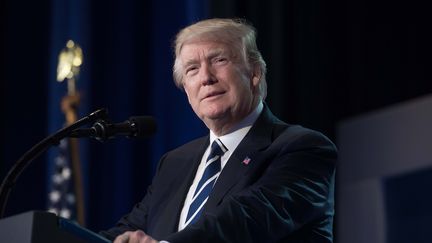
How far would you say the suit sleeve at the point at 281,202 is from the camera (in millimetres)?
2197

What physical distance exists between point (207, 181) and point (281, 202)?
339 mm

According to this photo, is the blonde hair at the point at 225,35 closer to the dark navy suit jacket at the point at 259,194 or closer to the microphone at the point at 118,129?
the dark navy suit jacket at the point at 259,194

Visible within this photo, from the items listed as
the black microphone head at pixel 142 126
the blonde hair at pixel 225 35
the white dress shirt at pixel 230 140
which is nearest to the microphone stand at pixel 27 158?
the black microphone head at pixel 142 126

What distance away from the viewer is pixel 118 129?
7.55 feet

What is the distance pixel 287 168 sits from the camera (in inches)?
95.0

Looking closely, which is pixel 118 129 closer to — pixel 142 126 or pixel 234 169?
pixel 142 126

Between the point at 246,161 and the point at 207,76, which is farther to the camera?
the point at 207,76

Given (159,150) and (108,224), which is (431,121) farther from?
(108,224)

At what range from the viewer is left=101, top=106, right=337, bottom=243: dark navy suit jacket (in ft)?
7.29

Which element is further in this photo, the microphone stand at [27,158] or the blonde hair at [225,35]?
the blonde hair at [225,35]

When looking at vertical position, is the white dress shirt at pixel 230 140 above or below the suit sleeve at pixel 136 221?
above

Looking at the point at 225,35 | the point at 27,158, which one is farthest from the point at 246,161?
the point at 27,158

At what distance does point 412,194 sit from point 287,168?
2.09 m

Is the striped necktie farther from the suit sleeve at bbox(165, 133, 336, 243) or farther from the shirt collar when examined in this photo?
the suit sleeve at bbox(165, 133, 336, 243)
